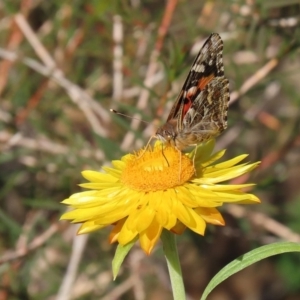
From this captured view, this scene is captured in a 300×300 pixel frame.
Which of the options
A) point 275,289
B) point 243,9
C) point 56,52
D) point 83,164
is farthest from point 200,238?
point 275,289

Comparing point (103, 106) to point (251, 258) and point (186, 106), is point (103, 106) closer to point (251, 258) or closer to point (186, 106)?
point (186, 106)

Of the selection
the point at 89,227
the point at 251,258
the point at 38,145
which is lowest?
the point at 251,258

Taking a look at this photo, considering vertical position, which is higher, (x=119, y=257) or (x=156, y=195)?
(x=156, y=195)

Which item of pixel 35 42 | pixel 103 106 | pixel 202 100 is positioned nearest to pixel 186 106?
pixel 202 100

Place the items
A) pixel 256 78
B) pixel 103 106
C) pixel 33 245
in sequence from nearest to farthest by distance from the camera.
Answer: pixel 256 78 < pixel 33 245 < pixel 103 106

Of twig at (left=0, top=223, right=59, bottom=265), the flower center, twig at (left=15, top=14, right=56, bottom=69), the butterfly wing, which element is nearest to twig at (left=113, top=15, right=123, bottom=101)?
twig at (left=15, top=14, right=56, bottom=69)

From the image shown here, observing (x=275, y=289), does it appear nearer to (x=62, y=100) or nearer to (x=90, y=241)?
(x=90, y=241)

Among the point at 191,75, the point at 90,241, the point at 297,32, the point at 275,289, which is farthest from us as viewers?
the point at 275,289
